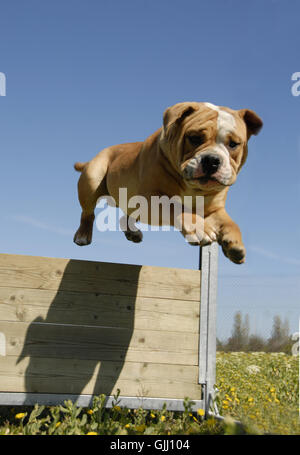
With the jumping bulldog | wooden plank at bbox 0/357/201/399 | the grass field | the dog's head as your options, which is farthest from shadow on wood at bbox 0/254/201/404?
the dog's head

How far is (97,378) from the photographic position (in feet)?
11.0

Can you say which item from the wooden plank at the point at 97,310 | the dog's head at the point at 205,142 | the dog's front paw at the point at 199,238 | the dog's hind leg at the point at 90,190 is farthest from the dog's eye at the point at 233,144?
the dog's hind leg at the point at 90,190

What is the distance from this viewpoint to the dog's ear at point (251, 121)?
2.96 meters

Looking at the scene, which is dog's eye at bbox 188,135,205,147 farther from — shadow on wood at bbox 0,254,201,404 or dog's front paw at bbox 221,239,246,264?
shadow on wood at bbox 0,254,201,404

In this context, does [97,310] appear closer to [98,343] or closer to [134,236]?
[98,343]

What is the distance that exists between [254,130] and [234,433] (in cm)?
183

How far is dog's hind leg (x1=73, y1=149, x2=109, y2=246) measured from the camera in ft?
12.9

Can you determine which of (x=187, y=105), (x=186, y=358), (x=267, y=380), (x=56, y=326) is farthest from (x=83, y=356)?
(x=267, y=380)

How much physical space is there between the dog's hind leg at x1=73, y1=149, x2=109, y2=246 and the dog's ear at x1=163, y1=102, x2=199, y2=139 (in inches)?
46.3

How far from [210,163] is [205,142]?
0.19m

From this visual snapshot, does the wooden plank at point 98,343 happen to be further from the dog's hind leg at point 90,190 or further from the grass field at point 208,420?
the dog's hind leg at point 90,190

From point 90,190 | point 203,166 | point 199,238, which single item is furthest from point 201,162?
point 90,190

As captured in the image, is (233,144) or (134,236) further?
(134,236)

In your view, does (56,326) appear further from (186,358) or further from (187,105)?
(187,105)
